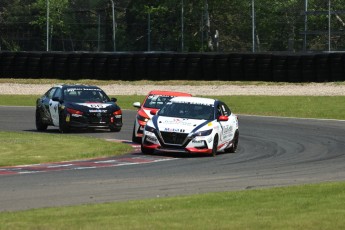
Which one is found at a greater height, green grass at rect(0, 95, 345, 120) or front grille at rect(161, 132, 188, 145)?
front grille at rect(161, 132, 188, 145)

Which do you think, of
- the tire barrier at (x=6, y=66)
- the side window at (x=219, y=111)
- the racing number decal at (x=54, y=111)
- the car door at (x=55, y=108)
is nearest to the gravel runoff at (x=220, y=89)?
the tire barrier at (x=6, y=66)

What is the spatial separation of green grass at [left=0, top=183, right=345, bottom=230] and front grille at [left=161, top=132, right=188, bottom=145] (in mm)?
7737

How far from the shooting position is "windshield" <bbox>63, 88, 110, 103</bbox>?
99.7 ft

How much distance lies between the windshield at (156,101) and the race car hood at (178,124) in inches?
157

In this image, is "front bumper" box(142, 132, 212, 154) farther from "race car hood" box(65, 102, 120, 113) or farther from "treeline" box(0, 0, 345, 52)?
"treeline" box(0, 0, 345, 52)

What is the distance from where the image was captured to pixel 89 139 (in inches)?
1065

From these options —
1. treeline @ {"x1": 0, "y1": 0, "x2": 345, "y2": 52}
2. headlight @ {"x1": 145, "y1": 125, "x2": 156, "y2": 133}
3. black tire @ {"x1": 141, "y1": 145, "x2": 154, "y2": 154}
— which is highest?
treeline @ {"x1": 0, "y1": 0, "x2": 345, "y2": 52}

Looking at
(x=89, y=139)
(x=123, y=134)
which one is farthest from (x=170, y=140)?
(x=123, y=134)

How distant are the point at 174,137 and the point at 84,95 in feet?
28.5

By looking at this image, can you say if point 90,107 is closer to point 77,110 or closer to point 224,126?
point 77,110

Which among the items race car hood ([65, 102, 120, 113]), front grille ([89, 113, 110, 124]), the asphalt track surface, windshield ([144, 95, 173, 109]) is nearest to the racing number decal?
race car hood ([65, 102, 120, 113])

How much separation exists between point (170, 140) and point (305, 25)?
2558 centimetres

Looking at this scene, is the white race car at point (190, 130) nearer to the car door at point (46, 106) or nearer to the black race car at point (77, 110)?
the black race car at point (77, 110)

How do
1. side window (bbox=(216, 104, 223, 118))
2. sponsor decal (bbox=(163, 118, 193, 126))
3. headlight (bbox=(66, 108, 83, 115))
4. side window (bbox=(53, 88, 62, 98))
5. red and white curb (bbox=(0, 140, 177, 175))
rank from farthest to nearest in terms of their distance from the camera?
side window (bbox=(53, 88, 62, 98))
headlight (bbox=(66, 108, 83, 115))
side window (bbox=(216, 104, 223, 118))
sponsor decal (bbox=(163, 118, 193, 126))
red and white curb (bbox=(0, 140, 177, 175))
